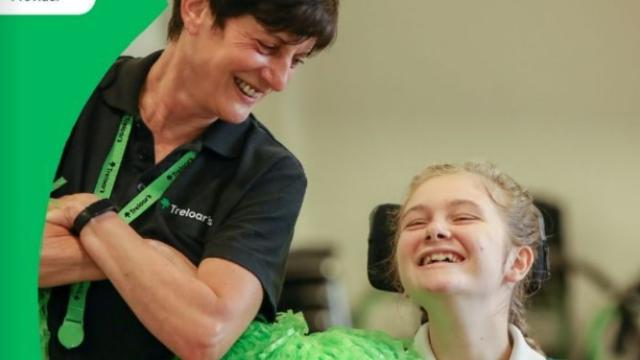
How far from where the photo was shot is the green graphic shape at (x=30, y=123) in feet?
3.48

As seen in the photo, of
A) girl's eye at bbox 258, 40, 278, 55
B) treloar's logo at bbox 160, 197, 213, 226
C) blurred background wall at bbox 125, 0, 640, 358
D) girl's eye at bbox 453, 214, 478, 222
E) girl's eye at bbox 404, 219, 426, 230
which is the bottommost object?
blurred background wall at bbox 125, 0, 640, 358

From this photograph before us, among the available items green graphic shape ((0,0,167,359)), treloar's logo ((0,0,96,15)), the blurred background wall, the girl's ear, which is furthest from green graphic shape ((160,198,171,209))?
the blurred background wall

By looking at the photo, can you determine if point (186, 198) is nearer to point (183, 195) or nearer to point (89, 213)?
point (183, 195)

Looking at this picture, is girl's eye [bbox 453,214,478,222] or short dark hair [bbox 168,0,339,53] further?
girl's eye [bbox 453,214,478,222]

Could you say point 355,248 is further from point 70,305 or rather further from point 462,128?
point 70,305

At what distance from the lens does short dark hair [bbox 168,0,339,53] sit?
3.60ft

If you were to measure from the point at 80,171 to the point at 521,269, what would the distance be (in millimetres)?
707

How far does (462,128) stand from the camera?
3572 millimetres

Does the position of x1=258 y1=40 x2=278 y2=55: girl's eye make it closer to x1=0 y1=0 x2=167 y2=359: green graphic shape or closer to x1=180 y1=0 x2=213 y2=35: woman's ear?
x1=180 y1=0 x2=213 y2=35: woman's ear

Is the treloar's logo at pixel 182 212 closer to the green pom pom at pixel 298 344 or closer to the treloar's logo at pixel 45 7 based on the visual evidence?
the green pom pom at pixel 298 344

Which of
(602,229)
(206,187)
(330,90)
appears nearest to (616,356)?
(602,229)

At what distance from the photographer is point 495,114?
3.55 meters

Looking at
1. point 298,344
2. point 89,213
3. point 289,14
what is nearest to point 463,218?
point 298,344

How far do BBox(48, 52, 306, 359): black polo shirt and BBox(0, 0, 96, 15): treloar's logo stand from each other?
17 cm
